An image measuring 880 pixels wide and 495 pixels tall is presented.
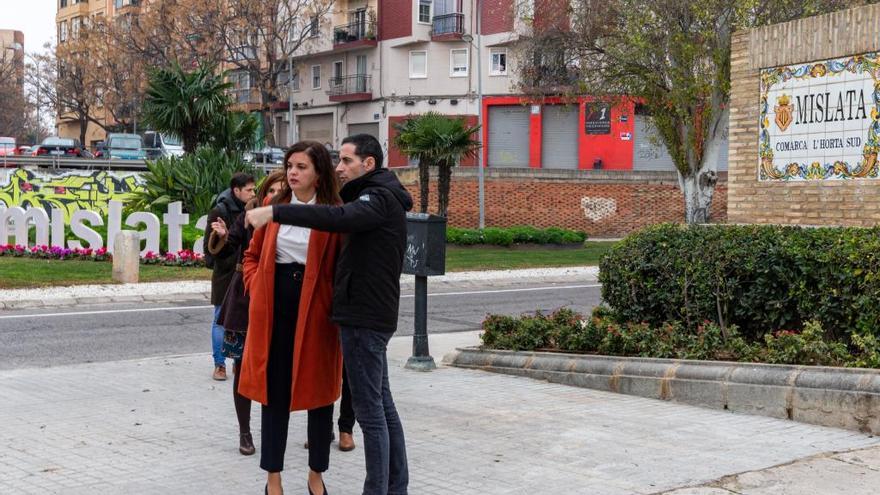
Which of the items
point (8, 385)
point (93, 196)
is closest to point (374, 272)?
point (8, 385)

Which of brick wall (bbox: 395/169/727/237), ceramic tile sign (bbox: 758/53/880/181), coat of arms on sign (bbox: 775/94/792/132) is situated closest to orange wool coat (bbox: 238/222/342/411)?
ceramic tile sign (bbox: 758/53/880/181)

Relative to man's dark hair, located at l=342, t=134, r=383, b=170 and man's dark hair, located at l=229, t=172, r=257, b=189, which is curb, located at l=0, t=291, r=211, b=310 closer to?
man's dark hair, located at l=229, t=172, r=257, b=189

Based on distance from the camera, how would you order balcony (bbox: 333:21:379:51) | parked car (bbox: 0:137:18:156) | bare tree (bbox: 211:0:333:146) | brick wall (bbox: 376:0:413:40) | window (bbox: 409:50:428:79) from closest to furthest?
bare tree (bbox: 211:0:333:146), window (bbox: 409:50:428:79), brick wall (bbox: 376:0:413:40), balcony (bbox: 333:21:379:51), parked car (bbox: 0:137:18:156)

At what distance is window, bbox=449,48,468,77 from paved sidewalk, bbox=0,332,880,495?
4223 cm

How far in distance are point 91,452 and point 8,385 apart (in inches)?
113

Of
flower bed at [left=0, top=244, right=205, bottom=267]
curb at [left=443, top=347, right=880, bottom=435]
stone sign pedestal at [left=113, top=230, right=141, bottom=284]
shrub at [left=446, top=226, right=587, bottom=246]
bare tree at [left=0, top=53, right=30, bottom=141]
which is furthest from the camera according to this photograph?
bare tree at [left=0, top=53, right=30, bottom=141]

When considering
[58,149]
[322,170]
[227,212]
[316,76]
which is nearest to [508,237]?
[227,212]

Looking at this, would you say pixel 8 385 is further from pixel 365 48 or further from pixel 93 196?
Result: pixel 365 48

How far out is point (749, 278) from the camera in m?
8.54

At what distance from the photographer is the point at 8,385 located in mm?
8922

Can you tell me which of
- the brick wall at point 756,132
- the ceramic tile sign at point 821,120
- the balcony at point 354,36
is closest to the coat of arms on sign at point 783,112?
the ceramic tile sign at point 821,120

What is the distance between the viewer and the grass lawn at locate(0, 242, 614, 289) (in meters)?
18.1

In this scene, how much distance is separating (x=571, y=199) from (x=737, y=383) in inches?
1178

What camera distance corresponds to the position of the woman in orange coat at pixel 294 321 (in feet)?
17.0
